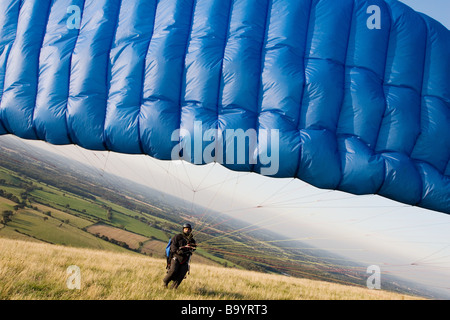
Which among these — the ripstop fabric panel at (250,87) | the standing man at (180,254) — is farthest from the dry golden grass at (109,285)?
the ripstop fabric panel at (250,87)

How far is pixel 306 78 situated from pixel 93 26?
3595 mm

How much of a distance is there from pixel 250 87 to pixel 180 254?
280 centimetres

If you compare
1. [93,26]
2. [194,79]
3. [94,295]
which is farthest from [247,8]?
[94,295]

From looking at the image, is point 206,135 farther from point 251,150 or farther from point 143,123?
point 143,123

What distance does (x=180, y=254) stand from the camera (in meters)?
4.44

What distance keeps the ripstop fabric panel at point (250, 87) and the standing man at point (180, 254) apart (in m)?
1.23

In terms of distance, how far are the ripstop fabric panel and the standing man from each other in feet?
4.03

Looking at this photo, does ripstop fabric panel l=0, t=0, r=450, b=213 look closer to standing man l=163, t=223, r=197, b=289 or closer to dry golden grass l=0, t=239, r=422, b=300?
standing man l=163, t=223, r=197, b=289

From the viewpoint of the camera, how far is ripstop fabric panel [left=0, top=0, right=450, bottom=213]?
428 centimetres

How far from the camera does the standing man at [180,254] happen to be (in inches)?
175

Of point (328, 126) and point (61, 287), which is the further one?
point (328, 126)

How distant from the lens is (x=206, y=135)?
4258 mm

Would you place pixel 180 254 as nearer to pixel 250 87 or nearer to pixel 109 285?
pixel 109 285

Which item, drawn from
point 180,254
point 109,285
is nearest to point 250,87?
point 180,254
